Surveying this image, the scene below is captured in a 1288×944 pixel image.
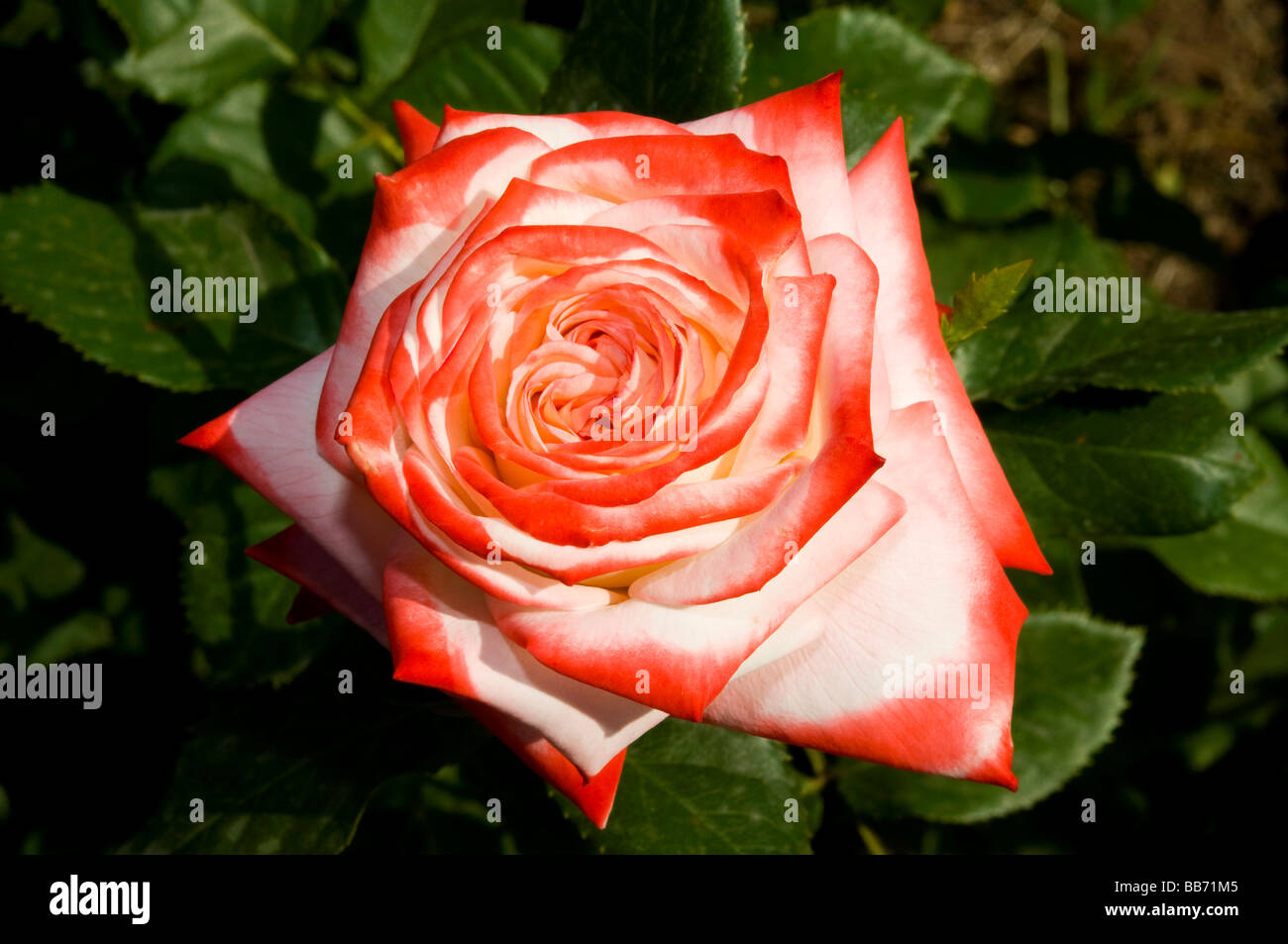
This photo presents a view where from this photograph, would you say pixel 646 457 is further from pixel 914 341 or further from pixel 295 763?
pixel 295 763

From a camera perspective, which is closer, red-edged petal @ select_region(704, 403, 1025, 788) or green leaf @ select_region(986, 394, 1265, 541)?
red-edged petal @ select_region(704, 403, 1025, 788)

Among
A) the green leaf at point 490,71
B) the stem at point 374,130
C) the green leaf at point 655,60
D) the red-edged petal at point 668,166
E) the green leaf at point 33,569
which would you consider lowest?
the green leaf at point 33,569

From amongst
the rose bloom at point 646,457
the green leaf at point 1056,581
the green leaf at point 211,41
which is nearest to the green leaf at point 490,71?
the green leaf at point 211,41

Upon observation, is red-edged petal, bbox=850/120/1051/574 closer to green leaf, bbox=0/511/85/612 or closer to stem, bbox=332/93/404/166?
stem, bbox=332/93/404/166

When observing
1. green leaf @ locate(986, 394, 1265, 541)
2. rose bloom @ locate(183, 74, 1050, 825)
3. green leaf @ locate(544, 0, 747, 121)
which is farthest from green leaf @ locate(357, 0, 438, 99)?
green leaf @ locate(986, 394, 1265, 541)

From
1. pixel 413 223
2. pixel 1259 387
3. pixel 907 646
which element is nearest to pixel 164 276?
pixel 413 223

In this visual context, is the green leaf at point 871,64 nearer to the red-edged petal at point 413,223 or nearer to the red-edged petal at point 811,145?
the red-edged petal at point 811,145
